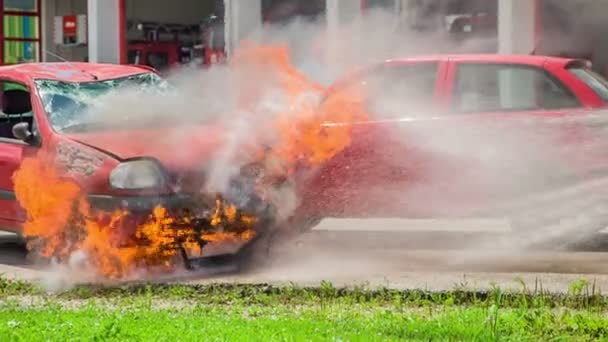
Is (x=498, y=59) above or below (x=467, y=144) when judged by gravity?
above

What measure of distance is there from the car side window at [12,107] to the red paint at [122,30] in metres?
11.9

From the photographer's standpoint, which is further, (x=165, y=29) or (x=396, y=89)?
(x=165, y=29)

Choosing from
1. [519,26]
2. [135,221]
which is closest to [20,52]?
[519,26]

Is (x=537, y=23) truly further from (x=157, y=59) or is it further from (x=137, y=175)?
(x=157, y=59)

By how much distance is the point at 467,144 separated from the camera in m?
9.78

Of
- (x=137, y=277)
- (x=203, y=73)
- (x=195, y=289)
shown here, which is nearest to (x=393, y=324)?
(x=195, y=289)

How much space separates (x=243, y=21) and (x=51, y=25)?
28.3 ft

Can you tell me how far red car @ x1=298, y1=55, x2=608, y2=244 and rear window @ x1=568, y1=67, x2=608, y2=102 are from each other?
0.01 meters

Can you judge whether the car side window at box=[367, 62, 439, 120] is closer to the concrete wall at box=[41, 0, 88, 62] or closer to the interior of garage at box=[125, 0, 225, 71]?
the interior of garage at box=[125, 0, 225, 71]

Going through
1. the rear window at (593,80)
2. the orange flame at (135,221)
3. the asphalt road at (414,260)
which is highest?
the rear window at (593,80)

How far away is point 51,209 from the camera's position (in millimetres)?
8602

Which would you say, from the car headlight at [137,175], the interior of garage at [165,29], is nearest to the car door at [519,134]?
the car headlight at [137,175]

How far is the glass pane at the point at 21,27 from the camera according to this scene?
84.2ft

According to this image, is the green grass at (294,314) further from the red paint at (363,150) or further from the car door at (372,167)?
the car door at (372,167)
